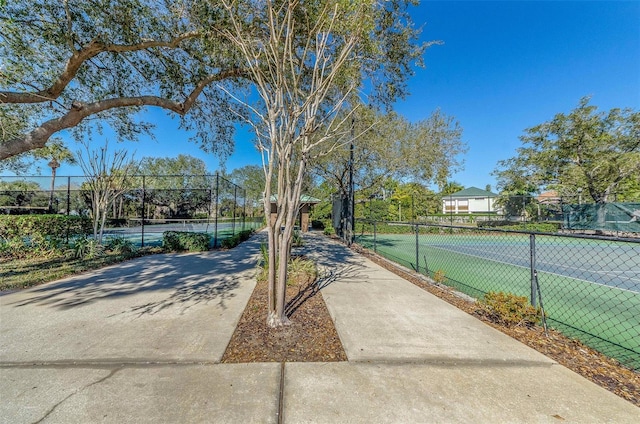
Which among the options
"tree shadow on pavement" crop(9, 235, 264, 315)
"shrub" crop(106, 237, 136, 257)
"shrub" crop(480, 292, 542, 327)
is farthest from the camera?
"shrub" crop(106, 237, 136, 257)

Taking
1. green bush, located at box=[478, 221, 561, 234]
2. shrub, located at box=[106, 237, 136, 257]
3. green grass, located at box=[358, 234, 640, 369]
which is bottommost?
green grass, located at box=[358, 234, 640, 369]

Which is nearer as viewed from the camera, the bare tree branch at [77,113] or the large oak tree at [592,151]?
the bare tree branch at [77,113]

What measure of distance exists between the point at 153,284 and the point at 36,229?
6095 mm

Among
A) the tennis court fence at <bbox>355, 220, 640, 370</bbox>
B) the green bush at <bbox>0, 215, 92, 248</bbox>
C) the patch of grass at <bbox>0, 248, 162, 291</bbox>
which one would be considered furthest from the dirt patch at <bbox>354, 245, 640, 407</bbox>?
the green bush at <bbox>0, 215, 92, 248</bbox>

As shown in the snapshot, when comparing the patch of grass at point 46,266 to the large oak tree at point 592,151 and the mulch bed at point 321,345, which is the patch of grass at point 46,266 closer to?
the mulch bed at point 321,345

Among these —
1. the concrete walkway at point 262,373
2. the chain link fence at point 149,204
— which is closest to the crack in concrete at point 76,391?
the concrete walkway at point 262,373

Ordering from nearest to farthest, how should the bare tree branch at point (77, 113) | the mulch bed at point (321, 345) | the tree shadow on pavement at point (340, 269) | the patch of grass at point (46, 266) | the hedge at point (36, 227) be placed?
1. the mulch bed at point (321, 345)
2. the bare tree branch at point (77, 113)
3. the patch of grass at point (46, 266)
4. the tree shadow on pavement at point (340, 269)
5. the hedge at point (36, 227)

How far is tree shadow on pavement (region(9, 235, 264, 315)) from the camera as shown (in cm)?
392

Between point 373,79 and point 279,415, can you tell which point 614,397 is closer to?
point 279,415

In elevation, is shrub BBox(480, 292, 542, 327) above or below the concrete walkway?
above

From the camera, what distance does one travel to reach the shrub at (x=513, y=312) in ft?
10.3

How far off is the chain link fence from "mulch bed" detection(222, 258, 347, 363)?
22.9 ft

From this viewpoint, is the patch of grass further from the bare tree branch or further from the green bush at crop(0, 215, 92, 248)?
the bare tree branch

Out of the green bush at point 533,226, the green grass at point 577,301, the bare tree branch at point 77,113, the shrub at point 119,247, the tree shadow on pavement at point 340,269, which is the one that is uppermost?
the bare tree branch at point 77,113
